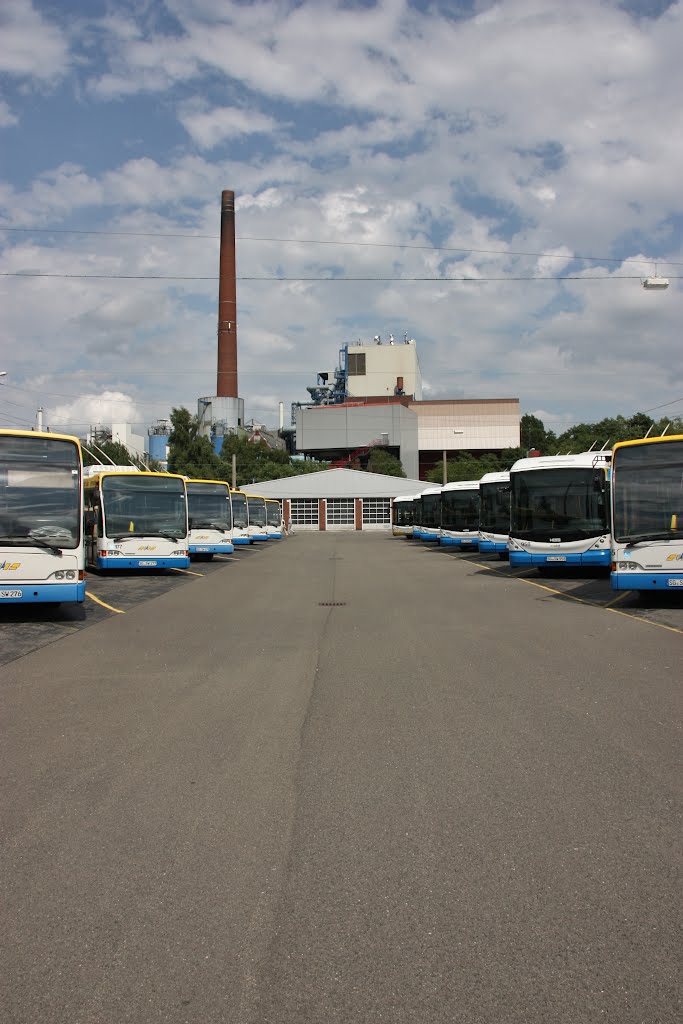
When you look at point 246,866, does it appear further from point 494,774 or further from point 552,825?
point 494,774

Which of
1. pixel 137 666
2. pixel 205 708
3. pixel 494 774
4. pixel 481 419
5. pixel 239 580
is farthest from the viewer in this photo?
pixel 481 419

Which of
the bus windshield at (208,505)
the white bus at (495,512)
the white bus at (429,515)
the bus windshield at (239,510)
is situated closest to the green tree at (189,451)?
the white bus at (429,515)

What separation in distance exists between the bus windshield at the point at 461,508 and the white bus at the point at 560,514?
46.8 ft

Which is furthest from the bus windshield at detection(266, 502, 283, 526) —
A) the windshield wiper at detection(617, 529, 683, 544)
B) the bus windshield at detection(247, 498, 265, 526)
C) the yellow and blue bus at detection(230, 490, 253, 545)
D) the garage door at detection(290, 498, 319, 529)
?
the windshield wiper at detection(617, 529, 683, 544)

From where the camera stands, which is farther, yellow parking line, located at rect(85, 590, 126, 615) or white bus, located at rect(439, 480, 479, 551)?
white bus, located at rect(439, 480, 479, 551)

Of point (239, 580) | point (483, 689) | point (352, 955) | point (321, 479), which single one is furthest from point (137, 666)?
point (321, 479)

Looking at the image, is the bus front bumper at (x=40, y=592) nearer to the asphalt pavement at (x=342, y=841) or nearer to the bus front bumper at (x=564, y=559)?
the asphalt pavement at (x=342, y=841)

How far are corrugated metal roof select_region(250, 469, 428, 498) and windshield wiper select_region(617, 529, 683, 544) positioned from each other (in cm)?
7139

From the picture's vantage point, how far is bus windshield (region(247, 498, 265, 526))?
5372 cm

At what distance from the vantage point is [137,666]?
1039 cm

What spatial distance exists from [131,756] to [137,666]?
13.3 ft

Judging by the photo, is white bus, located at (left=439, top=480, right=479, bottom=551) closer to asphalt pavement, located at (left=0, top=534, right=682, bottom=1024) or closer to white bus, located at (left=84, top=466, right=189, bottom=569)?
white bus, located at (left=84, top=466, right=189, bottom=569)

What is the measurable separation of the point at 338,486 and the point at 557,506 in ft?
212

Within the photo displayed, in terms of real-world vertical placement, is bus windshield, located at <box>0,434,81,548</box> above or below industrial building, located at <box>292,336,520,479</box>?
below
